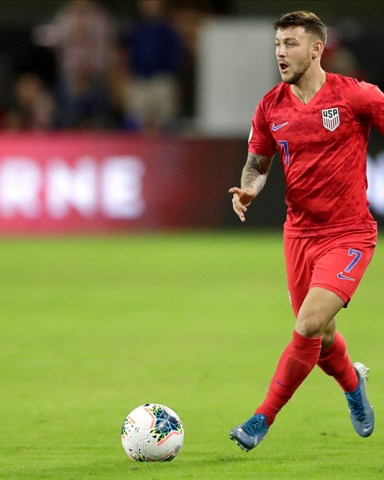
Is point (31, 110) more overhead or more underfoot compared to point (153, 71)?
more underfoot

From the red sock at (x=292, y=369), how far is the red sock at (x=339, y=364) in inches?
18.6

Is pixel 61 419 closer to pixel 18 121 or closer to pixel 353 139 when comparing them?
pixel 353 139

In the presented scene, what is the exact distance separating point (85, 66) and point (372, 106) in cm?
1292

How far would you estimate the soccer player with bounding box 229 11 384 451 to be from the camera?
647 cm

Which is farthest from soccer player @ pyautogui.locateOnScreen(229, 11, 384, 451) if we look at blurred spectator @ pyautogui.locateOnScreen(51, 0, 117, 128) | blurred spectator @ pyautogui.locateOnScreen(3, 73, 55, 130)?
blurred spectator @ pyautogui.locateOnScreen(3, 73, 55, 130)

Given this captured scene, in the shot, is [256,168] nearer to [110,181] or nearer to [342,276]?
Result: [342,276]

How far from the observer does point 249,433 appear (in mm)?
6203

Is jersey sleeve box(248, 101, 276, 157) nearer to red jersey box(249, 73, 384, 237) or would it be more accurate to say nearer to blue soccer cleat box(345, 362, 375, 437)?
red jersey box(249, 73, 384, 237)

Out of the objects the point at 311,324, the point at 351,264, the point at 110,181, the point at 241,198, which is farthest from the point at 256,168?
the point at 110,181

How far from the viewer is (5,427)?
23.2 feet

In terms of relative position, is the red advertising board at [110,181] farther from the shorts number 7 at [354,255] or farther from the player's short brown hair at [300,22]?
the shorts number 7 at [354,255]

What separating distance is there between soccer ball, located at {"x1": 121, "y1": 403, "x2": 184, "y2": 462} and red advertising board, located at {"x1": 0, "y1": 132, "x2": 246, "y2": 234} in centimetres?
1229

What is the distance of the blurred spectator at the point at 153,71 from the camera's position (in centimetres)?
1903

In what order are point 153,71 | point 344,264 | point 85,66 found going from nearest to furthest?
point 344,264, point 85,66, point 153,71
